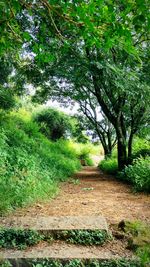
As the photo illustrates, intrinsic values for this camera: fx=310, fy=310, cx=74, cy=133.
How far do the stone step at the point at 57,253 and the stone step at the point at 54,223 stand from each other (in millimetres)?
325

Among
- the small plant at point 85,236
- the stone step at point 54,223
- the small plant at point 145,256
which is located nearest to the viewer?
the small plant at point 145,256

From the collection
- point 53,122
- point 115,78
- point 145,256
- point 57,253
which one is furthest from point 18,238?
point 53,122

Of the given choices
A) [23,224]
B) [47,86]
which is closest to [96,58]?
[47,86]

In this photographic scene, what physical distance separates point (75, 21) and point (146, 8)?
1.29m

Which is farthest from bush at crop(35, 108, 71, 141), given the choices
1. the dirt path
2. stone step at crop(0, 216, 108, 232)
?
stone step at crop(0, 216, 108, 232)

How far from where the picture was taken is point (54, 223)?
4195 mm

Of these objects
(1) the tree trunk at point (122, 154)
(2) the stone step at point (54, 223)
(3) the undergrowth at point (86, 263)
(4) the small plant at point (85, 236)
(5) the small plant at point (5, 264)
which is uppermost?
(1) the tree trunk at point (122, 154)

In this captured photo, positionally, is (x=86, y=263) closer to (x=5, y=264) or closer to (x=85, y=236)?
(x=85, y=236)

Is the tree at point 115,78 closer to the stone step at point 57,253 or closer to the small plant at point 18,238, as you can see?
the small plant at point 18,238

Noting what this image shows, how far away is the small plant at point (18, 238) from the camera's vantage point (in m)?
3.54

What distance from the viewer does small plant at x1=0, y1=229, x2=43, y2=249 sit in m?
3.54

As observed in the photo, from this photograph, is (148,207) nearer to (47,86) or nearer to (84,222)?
(84,222)

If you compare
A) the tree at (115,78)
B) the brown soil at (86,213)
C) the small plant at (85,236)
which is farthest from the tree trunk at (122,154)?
the small plant at (85,236)

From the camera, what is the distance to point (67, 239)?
148 inches
